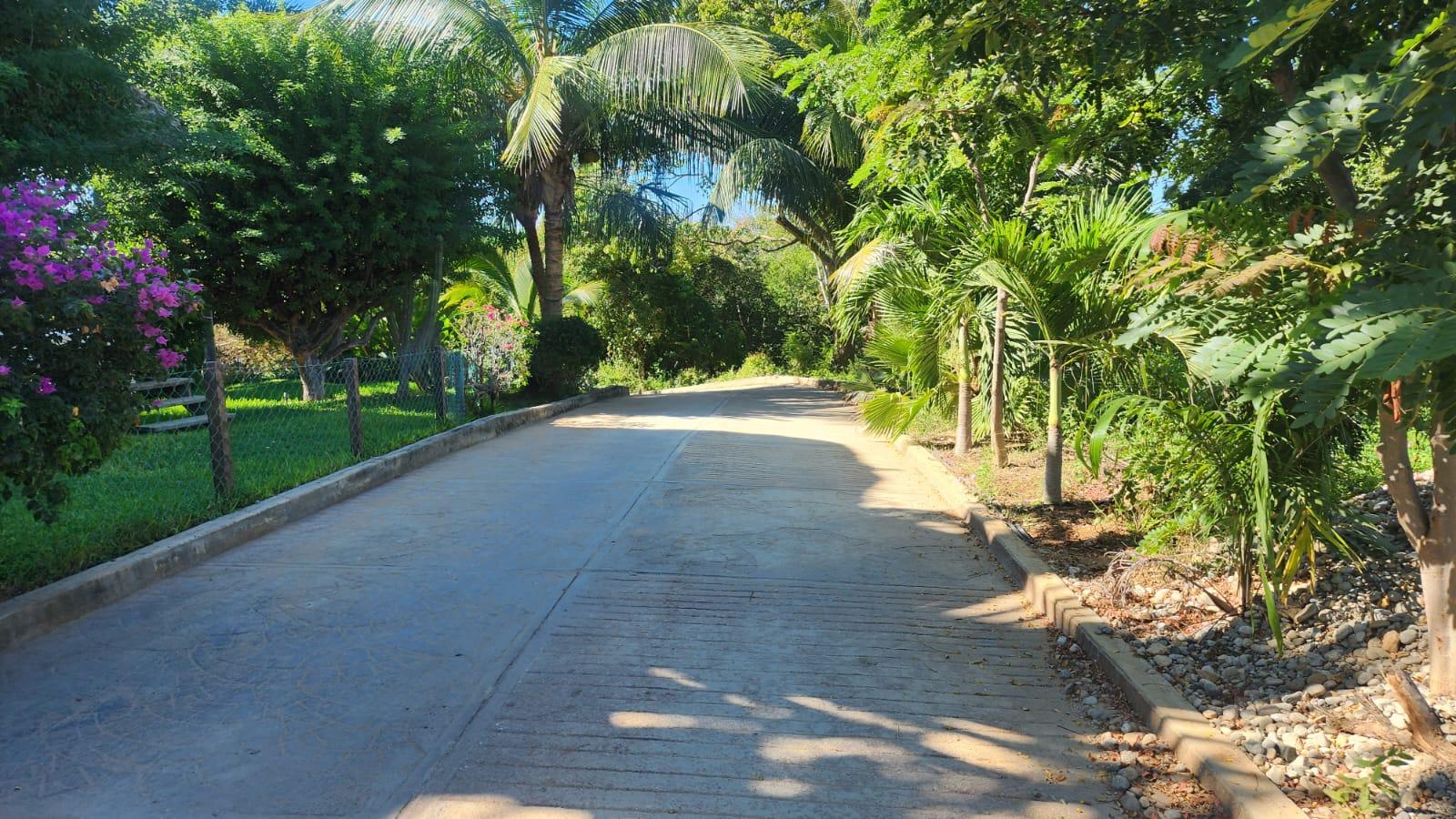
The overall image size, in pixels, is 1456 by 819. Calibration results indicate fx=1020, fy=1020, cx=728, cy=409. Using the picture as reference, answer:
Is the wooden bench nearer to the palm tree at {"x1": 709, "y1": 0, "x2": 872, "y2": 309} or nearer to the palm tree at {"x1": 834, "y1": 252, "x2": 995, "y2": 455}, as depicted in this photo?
the palm tree at {"x1": 834, "y1": 252, "x2": 995, "y2": 455}

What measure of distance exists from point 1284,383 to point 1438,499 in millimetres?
1129

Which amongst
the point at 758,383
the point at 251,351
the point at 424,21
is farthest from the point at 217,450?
the point at 758,383

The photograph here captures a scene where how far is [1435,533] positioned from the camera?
3.79 meters

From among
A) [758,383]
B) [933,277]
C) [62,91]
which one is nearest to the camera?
[62,91]

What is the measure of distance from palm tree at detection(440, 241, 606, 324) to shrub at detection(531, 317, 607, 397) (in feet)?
16.4

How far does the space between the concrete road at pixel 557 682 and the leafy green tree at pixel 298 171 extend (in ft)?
23.2

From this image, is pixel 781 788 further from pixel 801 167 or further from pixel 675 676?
pixel 801 167

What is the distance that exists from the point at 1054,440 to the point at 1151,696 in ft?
12.3

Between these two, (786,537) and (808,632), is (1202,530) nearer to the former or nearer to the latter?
(808,632)

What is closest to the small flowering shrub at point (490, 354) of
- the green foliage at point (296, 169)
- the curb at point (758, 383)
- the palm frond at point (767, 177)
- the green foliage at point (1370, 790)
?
the green foliage at point (296, 169)

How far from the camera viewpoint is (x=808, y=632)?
5.17 meters

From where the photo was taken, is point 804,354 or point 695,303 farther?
point 804,354

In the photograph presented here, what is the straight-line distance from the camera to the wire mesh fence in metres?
6.13

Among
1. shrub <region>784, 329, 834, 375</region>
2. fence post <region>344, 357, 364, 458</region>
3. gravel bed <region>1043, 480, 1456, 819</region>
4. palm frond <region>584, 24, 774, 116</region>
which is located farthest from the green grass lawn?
shrub <region>784, 329, 834, 375</region>
